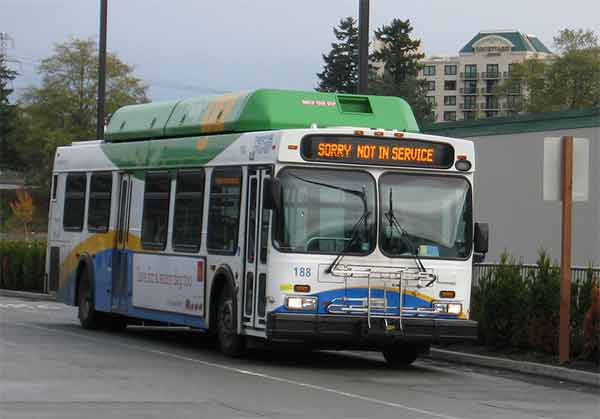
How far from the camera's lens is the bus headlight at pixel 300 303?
632 inches

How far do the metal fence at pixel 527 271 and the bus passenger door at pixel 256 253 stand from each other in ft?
15.7

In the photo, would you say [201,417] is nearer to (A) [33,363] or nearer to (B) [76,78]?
(A) [33,363]

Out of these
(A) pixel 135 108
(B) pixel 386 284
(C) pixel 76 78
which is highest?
(C) pixel 76 78

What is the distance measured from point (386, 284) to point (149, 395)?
4.45 meters

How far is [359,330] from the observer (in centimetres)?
1609

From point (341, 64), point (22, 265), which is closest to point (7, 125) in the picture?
point (341, 64)

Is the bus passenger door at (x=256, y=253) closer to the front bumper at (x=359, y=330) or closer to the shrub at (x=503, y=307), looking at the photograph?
the front bumper at (x=359, y=330)

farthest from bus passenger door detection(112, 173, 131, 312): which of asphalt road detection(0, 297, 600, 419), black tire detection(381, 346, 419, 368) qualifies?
black tire detection(381, 346, 419, 368)

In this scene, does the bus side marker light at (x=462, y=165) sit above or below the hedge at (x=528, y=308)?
above

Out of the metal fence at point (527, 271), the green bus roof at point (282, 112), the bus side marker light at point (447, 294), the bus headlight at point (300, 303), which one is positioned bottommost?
the bus headlight at point (300, 303)

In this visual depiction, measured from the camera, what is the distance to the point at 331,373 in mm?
16219

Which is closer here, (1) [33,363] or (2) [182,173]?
(1) [33,363]

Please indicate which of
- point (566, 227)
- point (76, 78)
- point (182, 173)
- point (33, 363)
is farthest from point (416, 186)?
point (76, 78)

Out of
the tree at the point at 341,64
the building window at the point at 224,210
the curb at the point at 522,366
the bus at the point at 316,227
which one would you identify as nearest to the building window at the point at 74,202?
the bus at the point at 316,227
